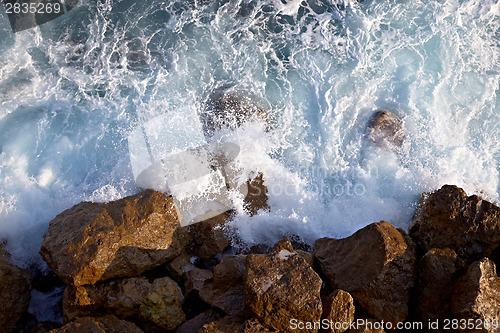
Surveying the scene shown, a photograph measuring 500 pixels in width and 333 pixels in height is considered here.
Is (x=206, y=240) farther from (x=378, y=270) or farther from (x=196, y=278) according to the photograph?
(x=378, y=270)

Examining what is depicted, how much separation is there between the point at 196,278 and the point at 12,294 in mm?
2093

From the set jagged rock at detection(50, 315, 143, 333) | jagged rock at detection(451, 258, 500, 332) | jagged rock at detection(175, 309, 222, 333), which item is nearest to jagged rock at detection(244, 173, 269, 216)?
jagged rock at detection(175, 309, 222, 333)

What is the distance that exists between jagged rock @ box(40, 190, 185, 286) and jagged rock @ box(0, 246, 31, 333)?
479 millimetres

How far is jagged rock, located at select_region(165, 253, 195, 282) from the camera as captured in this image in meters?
4.49

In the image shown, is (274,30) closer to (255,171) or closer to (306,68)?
(306,68)

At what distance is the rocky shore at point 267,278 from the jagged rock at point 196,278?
12 mm

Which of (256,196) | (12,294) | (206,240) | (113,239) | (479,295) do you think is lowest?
(479,295)

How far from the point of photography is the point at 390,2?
712 cm

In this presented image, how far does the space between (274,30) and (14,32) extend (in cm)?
462

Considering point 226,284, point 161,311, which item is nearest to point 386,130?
point 226,284

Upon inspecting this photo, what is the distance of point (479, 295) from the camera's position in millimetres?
3496

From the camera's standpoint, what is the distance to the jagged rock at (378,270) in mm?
3854

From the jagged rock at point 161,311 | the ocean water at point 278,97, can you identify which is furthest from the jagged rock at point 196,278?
the ocean water at point 278,97

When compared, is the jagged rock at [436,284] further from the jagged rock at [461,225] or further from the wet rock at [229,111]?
the wet rock at [229,111]
